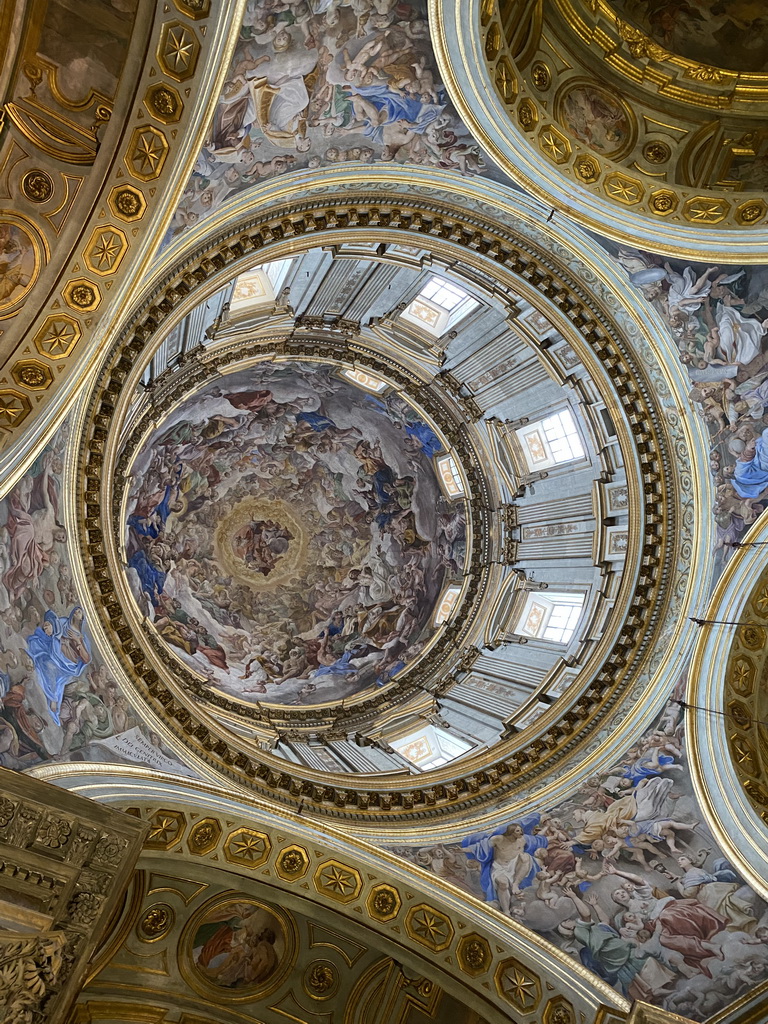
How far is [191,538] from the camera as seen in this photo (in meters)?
22.4

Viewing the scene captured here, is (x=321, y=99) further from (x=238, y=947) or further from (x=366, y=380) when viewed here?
(x=238, y=947)

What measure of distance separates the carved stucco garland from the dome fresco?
7248 millimetres

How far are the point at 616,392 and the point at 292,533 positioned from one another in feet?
41.6

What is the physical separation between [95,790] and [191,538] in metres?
12.1

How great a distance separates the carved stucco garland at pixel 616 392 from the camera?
10.6 meters

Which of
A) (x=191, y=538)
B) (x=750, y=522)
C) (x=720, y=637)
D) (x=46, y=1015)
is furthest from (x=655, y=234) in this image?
(x=191, y=538)

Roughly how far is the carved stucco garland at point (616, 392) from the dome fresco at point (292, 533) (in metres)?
7.25

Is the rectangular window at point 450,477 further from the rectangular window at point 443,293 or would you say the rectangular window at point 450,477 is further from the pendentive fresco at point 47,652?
the pendentive fresco at point 47,652

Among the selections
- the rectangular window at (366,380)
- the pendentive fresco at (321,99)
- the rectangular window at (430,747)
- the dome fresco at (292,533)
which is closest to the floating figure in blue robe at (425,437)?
the dome fresco at (292,533)

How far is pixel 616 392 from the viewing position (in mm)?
13570

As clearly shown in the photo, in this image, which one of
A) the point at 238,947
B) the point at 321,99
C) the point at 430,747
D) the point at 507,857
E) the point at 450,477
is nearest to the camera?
the point at 321,99

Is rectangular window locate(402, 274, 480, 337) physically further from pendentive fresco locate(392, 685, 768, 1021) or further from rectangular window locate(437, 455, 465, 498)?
pendentive fresco locate(392, 685, 768, 1021)

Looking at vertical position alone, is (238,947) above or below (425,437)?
below

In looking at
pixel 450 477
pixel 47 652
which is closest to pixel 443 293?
pixel 450 477
